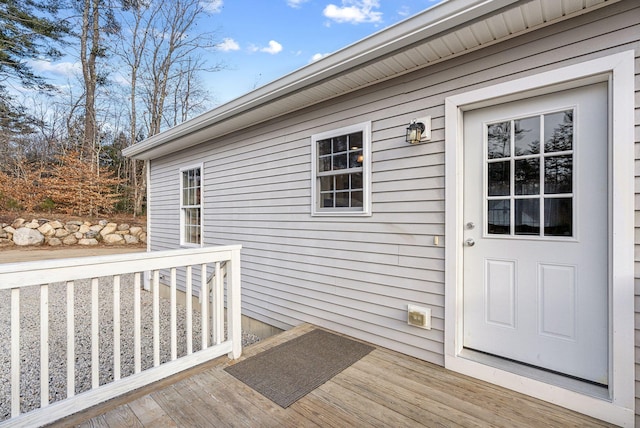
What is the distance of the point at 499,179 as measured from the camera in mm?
2180

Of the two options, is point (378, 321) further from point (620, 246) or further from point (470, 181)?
point (620, 246)

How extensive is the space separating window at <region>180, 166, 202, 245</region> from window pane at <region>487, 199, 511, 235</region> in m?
4.51

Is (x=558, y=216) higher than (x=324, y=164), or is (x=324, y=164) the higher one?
(x=324, y=164)

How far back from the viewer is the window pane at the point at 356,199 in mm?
2981

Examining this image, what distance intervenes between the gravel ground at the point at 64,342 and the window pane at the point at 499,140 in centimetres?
362

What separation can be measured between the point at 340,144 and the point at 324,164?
296 millimetres

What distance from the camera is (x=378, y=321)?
272 cm

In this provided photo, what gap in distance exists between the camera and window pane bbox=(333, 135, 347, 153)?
310cm

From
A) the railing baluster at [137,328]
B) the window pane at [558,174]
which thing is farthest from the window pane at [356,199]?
the railing baluster at [137,328]

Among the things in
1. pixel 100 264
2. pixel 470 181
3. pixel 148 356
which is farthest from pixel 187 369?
pixel 470 181

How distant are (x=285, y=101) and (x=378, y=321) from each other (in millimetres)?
2456

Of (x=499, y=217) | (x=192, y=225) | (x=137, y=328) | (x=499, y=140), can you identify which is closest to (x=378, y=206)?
(x=499, y=217)

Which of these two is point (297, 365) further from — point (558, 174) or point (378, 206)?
point (558, 174)

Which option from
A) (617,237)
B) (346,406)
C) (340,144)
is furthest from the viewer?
(340,144)
